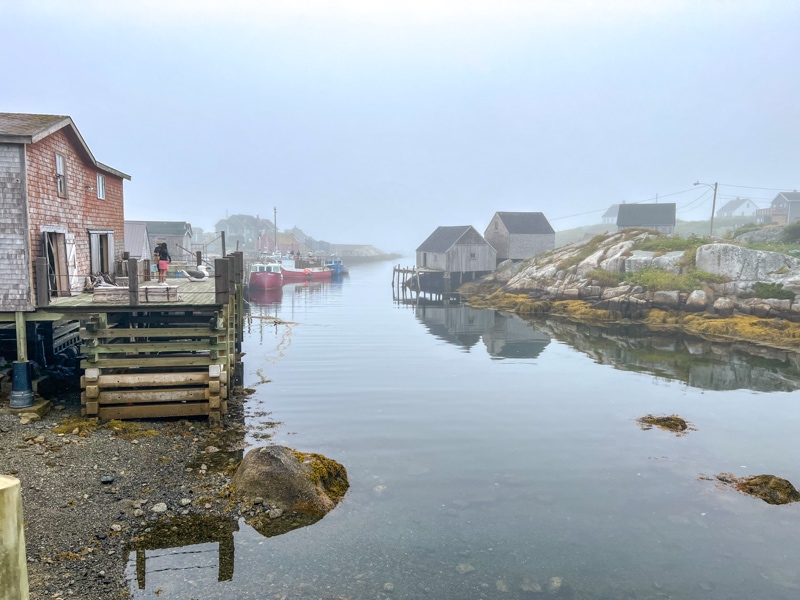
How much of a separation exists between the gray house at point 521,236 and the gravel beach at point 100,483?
199 ft

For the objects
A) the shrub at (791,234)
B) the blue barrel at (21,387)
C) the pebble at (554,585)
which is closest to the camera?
the pebble at (554,585)

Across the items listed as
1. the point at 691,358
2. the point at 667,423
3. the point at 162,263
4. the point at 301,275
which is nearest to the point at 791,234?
the point at 691,358

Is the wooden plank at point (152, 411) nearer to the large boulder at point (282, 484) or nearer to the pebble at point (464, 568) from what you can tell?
the large boulder at point (282, 484)

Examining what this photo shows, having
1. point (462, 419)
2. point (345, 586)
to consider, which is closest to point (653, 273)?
point (462, 419)

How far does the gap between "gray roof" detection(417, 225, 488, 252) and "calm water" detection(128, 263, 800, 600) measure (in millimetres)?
41674

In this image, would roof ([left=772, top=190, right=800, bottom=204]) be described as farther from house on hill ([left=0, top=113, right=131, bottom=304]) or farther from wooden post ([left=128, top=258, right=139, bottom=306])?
wooden post ([left=128, top=258, right=139, bottom=306])

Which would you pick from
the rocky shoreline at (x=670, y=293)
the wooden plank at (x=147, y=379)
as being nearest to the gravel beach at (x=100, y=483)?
the wooden plank at (x=147, y=379)

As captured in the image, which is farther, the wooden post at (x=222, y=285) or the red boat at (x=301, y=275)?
the red boat at (x=301, y=275)

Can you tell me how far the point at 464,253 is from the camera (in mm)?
71625

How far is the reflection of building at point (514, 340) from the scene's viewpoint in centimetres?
3253

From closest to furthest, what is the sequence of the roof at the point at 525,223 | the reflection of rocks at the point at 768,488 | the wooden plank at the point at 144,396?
the reflection of rocks at the point at 768,488 → the wooden plank at the point at 144,396 → the roof at the point at 525,223

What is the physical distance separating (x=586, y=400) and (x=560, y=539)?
11395mm

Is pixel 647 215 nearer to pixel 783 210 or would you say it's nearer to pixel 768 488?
pixel 783 210

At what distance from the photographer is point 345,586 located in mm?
9648
